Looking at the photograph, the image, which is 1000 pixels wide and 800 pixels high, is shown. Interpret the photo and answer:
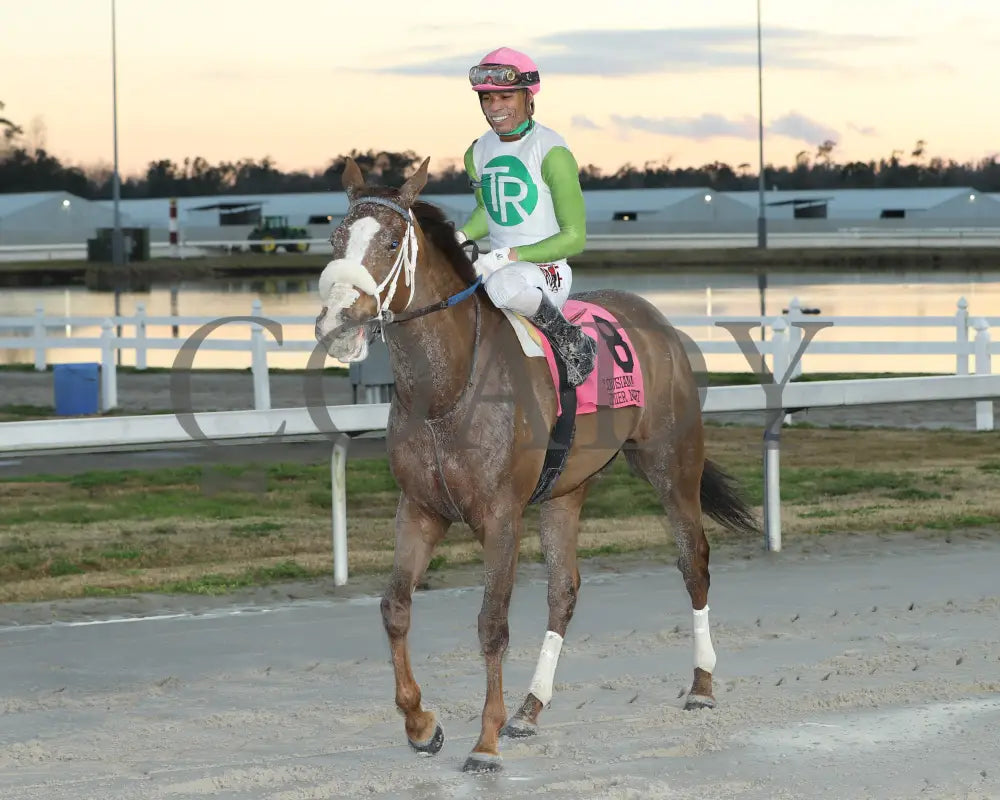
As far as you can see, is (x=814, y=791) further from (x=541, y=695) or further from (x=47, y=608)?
(x=47, y=608)

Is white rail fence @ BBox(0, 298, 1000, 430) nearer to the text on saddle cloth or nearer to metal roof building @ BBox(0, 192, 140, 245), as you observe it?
the text on saddle cloth

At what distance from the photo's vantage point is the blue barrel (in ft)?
60.8

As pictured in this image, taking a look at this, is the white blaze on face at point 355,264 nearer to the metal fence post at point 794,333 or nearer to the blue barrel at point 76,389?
the metal fence post at point 794,333

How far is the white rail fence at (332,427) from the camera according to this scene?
8531 millimetres

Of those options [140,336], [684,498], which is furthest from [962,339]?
[684,498]

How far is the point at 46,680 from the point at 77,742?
3.45ft

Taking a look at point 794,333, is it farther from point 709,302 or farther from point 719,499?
point 709,302

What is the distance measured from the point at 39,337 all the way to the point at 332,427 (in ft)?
54.5

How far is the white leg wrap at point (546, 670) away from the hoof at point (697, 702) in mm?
545

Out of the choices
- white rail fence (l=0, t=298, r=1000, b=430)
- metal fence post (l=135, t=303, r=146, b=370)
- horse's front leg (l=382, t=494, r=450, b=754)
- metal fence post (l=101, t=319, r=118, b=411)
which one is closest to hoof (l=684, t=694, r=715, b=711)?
horse's front leg (l=382, t=494, r=450, b=754)

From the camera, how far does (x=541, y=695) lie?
241 inches

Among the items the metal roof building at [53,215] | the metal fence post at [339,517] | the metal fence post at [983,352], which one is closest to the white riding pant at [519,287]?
the metal fence post at [339,517]

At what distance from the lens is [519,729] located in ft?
19.6

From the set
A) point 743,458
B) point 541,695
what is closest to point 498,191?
point 541,695
